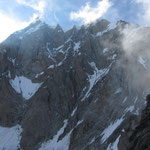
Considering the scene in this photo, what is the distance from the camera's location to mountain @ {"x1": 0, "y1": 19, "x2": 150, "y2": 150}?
57.6 m

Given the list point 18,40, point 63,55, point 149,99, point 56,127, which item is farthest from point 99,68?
point 149,99

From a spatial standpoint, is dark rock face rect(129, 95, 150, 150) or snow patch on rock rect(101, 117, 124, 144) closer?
dark rock face rect(129, 95, 150, 150)

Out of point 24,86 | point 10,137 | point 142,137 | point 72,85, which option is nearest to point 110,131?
point 142,137

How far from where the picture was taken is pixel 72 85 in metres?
88.7

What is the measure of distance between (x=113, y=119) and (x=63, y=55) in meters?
55.7

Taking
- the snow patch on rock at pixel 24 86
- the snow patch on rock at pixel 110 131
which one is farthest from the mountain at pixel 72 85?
the snow patch on rock at pixel 110 131

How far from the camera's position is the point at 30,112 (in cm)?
8412

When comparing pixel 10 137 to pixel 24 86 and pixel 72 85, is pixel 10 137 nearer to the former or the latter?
pixel 24 86

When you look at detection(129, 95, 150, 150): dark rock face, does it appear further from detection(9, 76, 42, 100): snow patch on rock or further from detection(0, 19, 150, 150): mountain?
detection(9, 76, 42, 100): snow patch on rock

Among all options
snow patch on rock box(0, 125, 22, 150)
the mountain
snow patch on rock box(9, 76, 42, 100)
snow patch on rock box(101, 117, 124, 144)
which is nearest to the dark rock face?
the mountain

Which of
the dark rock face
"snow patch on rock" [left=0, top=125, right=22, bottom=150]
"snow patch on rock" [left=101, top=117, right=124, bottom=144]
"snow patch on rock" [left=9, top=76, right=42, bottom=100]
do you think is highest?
"snow patch on rock" [left=9, top=76, right=42, bottom=100]

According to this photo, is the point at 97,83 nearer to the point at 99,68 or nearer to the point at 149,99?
the point at 99,68

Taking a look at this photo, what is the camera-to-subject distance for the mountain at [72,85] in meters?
57.6

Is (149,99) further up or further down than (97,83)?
further down
